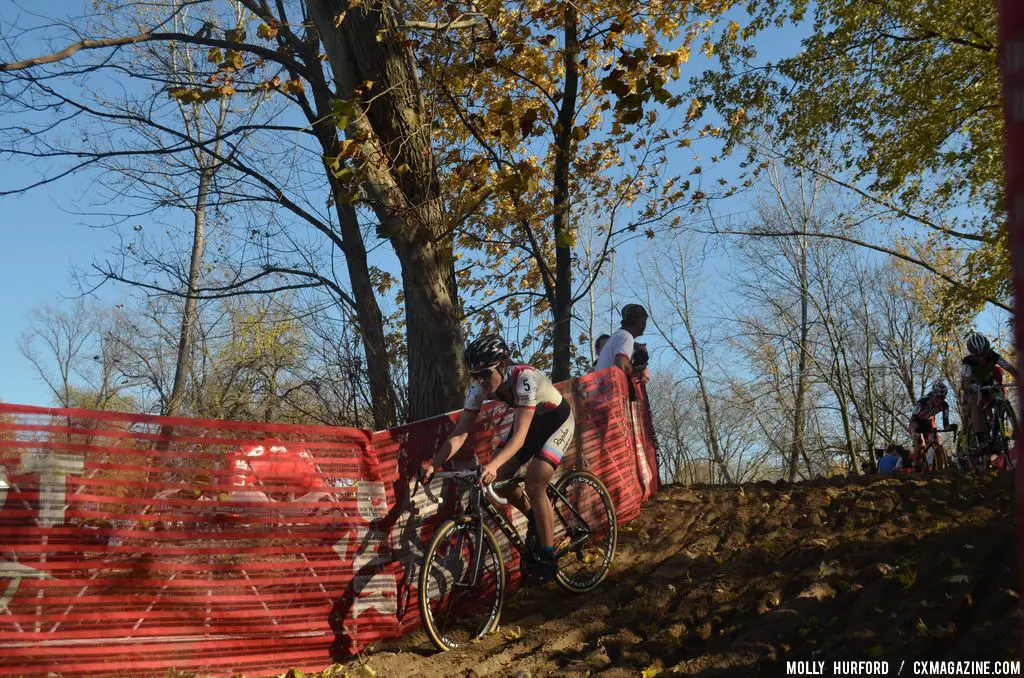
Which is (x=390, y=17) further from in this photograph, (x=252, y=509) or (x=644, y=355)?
(x=252, y=509)

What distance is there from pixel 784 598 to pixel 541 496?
1951 millimetres

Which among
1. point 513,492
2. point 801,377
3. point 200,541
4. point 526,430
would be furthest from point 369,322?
point 801,377

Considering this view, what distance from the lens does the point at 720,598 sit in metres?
6.12

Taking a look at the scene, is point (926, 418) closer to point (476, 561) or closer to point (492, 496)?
point (492, 496)

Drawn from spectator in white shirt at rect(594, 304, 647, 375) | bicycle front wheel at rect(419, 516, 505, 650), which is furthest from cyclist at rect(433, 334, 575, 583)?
spectator in white shirt at rect(594, 304, 647, 375)

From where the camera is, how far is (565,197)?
1311cm

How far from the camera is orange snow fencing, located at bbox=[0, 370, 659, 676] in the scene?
15.5 feet

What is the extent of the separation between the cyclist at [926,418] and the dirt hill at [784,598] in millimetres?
4783

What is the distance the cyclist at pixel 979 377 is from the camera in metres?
10.2

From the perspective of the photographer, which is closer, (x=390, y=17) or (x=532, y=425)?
(x=532, y=425)

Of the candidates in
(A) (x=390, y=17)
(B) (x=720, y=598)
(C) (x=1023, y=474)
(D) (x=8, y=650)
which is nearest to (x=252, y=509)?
(D) (x=8, y=650)

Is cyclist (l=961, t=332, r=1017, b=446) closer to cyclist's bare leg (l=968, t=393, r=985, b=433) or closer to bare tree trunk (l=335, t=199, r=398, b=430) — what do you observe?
cyclist's bare leg (l=968, t=393, r=985, b=433)

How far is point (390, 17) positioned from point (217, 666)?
7.17m

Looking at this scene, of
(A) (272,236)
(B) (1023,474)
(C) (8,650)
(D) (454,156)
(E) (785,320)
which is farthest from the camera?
(E) (785,320)
